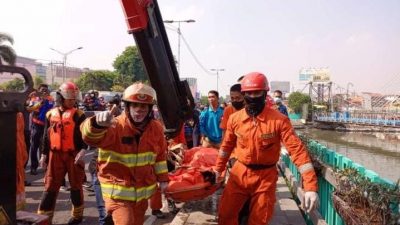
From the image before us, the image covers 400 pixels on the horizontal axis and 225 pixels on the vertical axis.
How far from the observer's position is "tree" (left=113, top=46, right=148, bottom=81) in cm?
6694

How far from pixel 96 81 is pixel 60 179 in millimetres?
60123

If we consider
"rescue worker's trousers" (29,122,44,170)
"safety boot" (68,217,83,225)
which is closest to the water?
"rescue worker's trousers" (29,122,44,170)

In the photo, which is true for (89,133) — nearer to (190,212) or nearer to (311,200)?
(311,200)

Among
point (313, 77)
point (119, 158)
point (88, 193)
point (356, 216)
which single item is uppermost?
point (313, 77)

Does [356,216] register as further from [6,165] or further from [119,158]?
[6,165]

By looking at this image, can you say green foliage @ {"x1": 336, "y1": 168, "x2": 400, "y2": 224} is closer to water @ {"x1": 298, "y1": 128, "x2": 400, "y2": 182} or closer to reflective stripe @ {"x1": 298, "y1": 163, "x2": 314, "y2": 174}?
reflective stripe @ {"x1": 298, "y1": 163, "x2": 314, "y2": 174}

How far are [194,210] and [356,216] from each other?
9.78ft

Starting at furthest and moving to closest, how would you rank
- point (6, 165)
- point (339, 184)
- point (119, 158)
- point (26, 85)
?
1. point (339, 184)
2. point (119, 158)
3. point (26, 85)
4. point (6, 165)

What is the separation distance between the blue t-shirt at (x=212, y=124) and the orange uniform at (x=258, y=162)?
3.16 m

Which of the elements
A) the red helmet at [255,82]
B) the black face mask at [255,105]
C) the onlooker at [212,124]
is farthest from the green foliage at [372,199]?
the onlooker at [212,124]

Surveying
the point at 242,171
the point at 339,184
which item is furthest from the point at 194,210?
the point at 339,184

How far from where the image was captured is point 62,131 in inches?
206

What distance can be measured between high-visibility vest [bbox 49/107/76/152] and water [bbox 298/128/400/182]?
2199 cm

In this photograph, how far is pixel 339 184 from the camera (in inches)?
150
